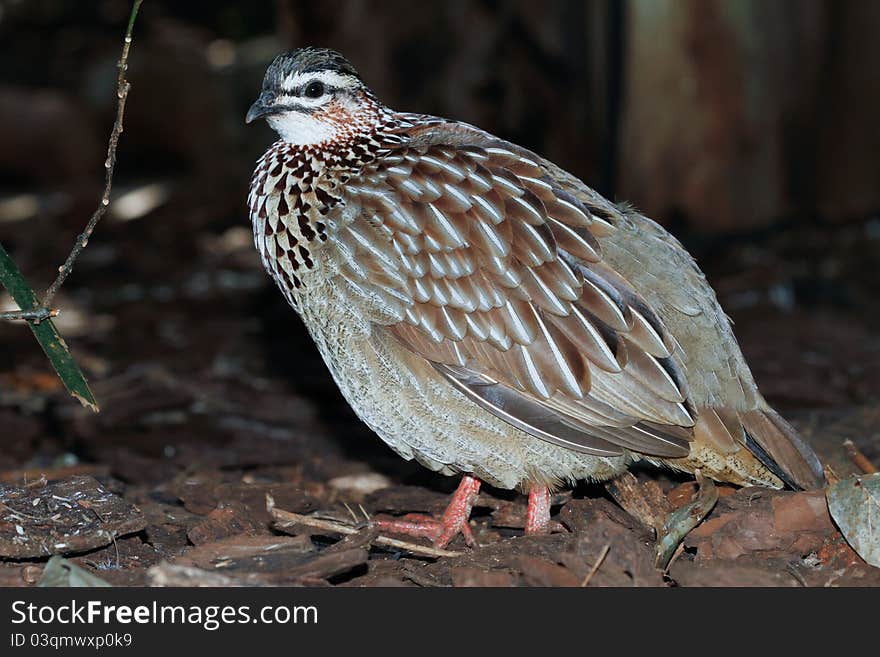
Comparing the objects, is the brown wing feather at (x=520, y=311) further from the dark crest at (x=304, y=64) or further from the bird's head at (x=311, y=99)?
the dark crest at (x=304, y=64)

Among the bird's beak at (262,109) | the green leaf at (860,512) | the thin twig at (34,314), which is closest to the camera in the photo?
the green leaf at (860,512)

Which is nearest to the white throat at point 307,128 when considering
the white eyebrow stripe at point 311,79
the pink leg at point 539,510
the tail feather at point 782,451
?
the white eyebrow stripe at point 311,79

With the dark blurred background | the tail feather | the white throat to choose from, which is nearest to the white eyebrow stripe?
the white throat

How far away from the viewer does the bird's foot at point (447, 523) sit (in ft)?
15.7

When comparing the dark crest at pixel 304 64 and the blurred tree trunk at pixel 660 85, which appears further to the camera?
the blurred tree trunk at pixel 660 85

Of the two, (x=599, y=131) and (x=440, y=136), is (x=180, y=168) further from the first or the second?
(x=440, y=136)

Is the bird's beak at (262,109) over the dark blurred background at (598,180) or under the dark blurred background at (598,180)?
over

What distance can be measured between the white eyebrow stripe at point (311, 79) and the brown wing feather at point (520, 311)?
0.60m

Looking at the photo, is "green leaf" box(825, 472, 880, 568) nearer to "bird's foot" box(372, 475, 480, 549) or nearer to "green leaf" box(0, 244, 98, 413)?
"bird's foot" box(372, 475, 480, 549)

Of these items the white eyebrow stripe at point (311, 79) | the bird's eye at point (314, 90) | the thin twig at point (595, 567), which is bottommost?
the thin twig at point (595, 567)

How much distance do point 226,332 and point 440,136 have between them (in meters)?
3.67

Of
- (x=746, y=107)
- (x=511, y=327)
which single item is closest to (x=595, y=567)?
(x=511, y=327)

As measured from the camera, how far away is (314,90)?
490 centimetres
